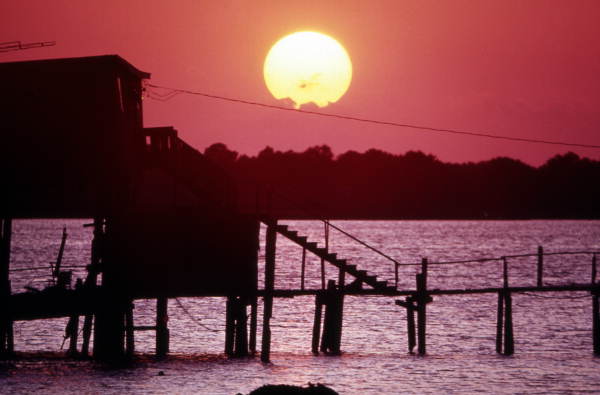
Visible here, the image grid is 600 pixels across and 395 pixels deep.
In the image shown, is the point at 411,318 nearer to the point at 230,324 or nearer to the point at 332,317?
the point at 332,317

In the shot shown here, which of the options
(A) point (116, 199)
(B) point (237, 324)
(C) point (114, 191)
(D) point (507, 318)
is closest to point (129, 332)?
(B) point (237, 324)

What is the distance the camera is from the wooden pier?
33500 millimetres

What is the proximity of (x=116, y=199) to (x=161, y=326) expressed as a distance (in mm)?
6673

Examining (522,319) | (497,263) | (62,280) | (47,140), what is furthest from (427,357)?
(497,263)

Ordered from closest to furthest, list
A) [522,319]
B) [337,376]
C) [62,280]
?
1. [337,376]
2. [62,280]
3. [522,319]

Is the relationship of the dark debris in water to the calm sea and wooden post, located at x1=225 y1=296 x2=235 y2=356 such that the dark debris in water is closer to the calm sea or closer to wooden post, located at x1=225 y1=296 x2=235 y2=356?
the calm sea

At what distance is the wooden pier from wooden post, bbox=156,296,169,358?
Answer: 2.05 meters

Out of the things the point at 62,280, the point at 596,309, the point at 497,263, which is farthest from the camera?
the point at 497,263

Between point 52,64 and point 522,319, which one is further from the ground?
point 52,64

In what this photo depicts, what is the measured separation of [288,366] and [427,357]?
7611 millimetres

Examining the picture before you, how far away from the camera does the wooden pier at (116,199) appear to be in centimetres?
3350

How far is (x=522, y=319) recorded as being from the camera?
71062 mm

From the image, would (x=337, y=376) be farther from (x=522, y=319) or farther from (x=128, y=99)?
(x=522, y=319)

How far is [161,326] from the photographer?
3941 cm
